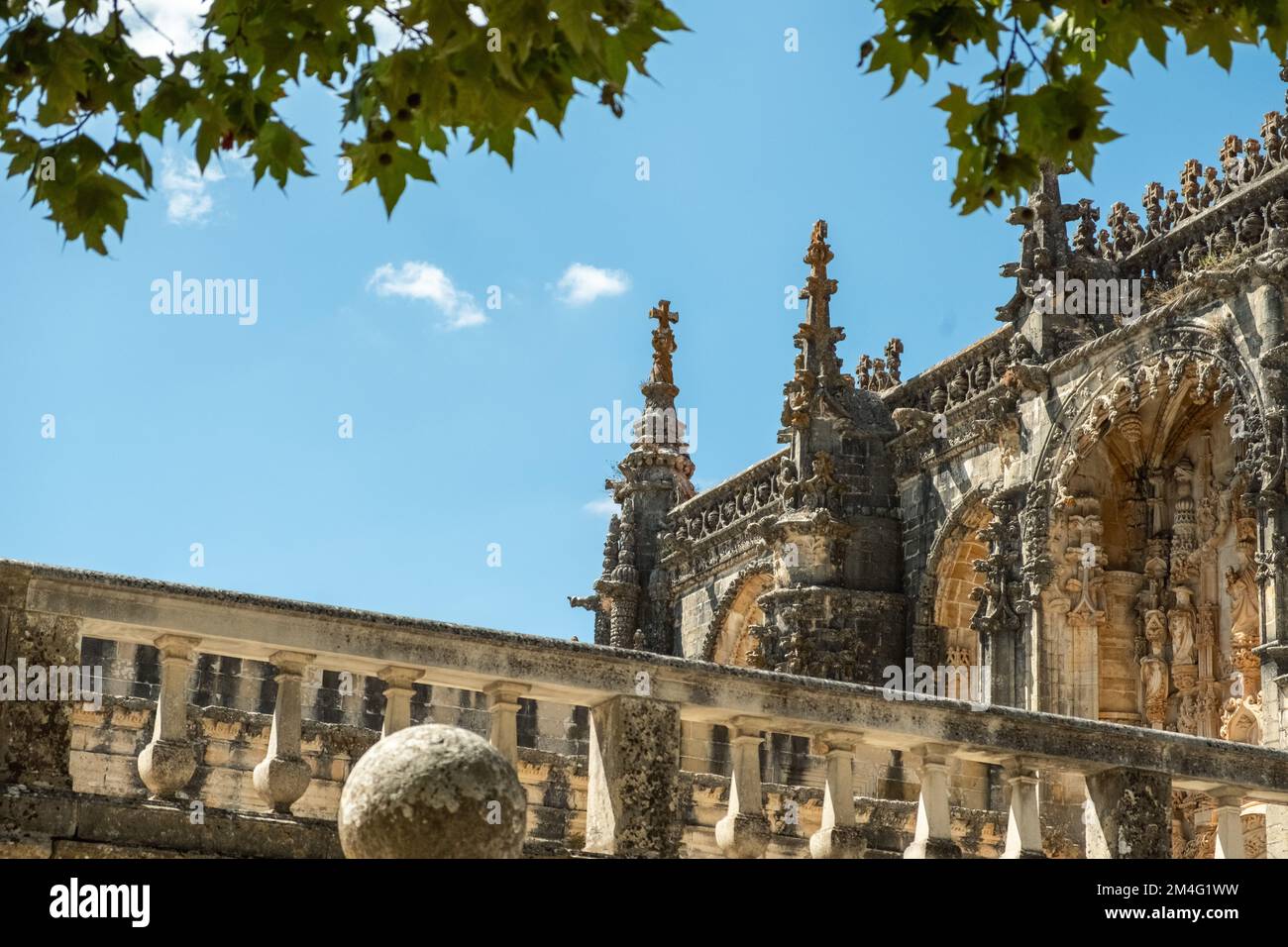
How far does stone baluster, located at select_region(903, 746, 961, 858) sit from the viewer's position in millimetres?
10211

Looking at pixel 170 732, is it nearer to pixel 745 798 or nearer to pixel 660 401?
pixel 745 798

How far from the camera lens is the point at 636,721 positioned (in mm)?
9867

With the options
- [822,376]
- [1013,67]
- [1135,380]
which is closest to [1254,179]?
[1135,380]

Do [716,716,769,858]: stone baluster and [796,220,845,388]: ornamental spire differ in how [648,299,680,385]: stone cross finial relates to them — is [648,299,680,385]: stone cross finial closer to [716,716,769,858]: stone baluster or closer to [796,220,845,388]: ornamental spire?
[796,220,845,388]: ornamental spire

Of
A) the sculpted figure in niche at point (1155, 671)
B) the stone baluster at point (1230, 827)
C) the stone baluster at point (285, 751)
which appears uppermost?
the sculpted figure in niche at point (1155, 671)

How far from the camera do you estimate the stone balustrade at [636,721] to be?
29.9 feet

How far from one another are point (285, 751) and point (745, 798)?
88.8 inches

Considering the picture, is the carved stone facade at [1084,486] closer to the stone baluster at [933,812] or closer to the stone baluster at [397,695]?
the stone baluster at [933,812]

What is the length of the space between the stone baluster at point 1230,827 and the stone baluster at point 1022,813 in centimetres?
107

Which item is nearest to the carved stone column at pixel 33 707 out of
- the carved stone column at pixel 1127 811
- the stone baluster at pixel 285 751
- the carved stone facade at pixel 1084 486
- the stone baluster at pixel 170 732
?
the stone baluster at pixel 170 732

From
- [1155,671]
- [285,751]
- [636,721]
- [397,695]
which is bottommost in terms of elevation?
[285,751]

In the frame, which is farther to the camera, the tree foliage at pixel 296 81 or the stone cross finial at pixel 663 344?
the stone cross finial at pixel 663 344

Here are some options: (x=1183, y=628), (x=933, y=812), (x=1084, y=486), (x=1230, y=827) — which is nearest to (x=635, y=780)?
(x=933, y=812)
